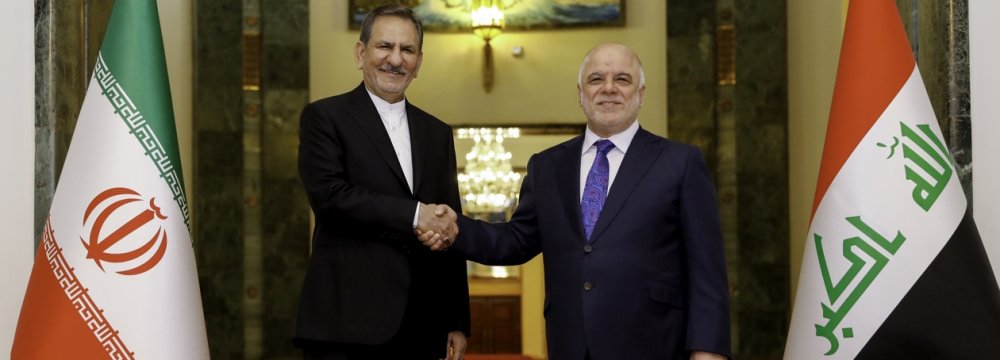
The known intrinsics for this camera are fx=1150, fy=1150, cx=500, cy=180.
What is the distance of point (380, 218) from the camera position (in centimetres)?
355

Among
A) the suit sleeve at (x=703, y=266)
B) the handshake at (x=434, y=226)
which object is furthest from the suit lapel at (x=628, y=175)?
the handshake at (x=434, y=226)

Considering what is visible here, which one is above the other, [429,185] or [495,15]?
[495,15]

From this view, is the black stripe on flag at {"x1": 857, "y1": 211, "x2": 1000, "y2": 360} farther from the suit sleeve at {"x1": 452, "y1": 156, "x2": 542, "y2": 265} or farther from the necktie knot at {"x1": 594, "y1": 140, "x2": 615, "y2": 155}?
the suit sleeve at {"x1": 452, "y1": 156, "x2": 542, "y2": 265}

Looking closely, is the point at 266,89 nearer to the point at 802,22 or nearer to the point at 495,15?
the point at 495,15

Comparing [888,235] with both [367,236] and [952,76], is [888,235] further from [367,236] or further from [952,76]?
[367,236]

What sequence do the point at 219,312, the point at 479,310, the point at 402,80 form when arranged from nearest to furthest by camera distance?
the point at 402,80 → the point at 219,312 → the point at 479,310

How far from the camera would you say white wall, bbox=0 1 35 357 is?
4027 millimetres

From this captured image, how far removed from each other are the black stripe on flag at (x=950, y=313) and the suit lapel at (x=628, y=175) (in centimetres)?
86

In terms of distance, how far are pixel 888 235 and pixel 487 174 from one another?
468 inches

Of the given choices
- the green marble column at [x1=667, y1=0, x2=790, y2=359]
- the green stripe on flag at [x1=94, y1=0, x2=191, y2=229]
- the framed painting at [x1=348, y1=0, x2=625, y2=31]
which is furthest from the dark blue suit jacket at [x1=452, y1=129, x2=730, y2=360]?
the framed painting at [x1=348, y1=0, x2=625, y2=31]

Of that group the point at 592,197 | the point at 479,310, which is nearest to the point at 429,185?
the point at 592,197

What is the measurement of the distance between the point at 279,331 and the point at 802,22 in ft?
15.4

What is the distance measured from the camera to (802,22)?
319 inches

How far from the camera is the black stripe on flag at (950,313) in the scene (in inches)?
132
